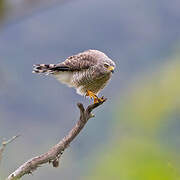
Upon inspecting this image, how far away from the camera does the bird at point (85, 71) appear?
516cm

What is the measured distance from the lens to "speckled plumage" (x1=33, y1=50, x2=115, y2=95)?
516 cm

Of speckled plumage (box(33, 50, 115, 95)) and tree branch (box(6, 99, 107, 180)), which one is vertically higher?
speckled plumage (box(33, 50, 115, 95))

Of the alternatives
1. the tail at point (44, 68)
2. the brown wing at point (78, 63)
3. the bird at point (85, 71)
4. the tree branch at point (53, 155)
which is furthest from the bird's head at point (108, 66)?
the tree branch at point (53, 155)

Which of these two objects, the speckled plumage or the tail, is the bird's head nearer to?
the speckled plumage

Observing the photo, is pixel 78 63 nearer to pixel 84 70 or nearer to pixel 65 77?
pixel 84 70

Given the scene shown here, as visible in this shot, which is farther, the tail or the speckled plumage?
the tail

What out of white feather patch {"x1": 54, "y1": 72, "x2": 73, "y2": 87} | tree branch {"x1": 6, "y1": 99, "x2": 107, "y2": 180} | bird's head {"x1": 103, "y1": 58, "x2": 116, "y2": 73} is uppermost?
white feather patch {"x1": 54, "y1": 72, "x2": 73, "y2": 87}

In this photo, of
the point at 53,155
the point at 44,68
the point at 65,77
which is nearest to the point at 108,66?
the point at 65,77

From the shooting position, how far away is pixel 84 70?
526 cm

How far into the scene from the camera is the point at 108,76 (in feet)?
17.2

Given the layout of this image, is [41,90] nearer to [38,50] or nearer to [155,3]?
[38,50]

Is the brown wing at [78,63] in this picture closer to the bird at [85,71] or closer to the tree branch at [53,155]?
the bird at [85,71]

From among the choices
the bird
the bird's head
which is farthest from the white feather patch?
the bird's head

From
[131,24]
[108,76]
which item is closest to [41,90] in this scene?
[131,24]
